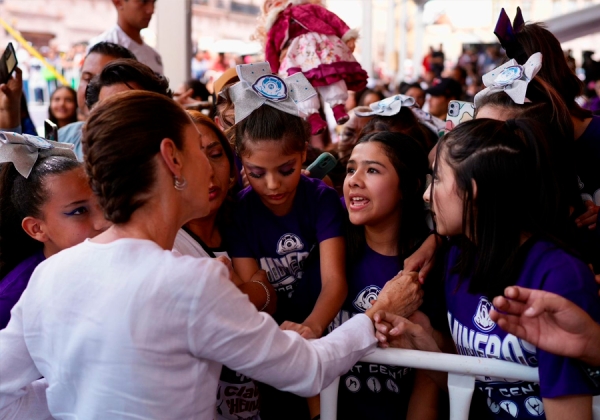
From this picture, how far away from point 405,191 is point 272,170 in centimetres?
42

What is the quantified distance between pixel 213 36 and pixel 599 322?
1060 inches

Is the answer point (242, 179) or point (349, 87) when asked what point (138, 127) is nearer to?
point (242, 179)

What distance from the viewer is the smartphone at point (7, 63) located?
2.90 m

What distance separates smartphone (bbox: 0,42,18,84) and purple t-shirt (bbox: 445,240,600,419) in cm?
216

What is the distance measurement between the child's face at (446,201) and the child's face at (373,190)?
0.35 meters

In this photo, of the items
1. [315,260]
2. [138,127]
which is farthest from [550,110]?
[138,127]

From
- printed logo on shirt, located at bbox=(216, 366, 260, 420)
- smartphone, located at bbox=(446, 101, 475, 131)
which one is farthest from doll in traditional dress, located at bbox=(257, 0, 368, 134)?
printed logo on shirt, located at bbox=(216, 366, 260, 420)

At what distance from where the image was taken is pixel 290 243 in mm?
2092

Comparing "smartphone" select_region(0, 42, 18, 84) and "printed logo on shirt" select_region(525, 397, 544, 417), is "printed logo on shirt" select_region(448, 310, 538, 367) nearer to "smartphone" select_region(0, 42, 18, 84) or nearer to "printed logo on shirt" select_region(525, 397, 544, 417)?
"printed logo on shirt" select_region(525, 397, 544, 417)

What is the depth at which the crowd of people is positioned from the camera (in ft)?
4.14

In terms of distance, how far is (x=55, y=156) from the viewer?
73.9 inches

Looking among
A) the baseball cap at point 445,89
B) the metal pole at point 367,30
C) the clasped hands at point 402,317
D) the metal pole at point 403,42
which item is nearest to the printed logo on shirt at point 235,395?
the clasped hands at point 402,317

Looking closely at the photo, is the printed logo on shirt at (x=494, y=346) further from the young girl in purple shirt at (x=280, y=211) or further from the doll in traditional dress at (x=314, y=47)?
the doll in traditional dress at (x=314, y=47)

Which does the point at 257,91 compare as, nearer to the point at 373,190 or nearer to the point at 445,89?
the point at 373,190
